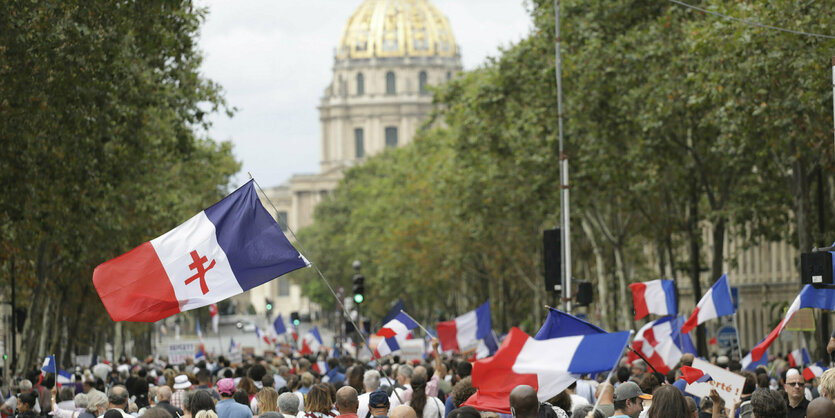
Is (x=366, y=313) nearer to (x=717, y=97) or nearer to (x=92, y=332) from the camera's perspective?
(x=92, y=332)

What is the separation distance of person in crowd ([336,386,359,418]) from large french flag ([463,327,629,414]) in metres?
0.94

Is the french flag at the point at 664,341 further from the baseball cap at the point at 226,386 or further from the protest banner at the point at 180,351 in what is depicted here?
the protest banner at the point at 180,351

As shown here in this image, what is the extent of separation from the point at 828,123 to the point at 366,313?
8328 cm

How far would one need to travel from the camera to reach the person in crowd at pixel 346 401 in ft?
37.9

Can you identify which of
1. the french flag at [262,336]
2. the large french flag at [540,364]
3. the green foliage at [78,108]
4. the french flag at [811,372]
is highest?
the green foliage at [78,108]

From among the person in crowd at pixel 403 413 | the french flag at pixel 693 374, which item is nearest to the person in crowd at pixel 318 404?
the person in crowd at pixel 403 413

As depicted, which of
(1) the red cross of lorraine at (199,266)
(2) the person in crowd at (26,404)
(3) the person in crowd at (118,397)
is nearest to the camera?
(1) the red cross of lorraine at (199,266)

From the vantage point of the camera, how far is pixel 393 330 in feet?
68.3

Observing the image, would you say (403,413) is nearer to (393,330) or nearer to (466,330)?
(393,330)

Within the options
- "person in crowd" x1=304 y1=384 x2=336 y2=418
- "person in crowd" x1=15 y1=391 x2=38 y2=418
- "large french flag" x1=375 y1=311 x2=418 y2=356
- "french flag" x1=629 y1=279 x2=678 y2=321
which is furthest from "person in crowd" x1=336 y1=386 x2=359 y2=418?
"french flag" x1=629 y1=279 x2=678 y2=321

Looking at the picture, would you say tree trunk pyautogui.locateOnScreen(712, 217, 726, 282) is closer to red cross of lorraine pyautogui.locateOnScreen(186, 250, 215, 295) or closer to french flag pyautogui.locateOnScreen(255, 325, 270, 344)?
french flag pyautogui.locateOnScreen(255, 325, 270, 344)

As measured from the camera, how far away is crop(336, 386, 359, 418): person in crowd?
11.6 m

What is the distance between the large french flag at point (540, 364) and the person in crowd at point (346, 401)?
94 centimetres

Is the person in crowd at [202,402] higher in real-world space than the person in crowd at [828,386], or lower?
lower
